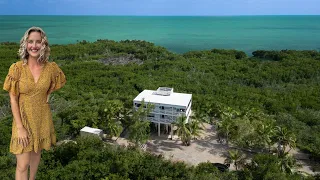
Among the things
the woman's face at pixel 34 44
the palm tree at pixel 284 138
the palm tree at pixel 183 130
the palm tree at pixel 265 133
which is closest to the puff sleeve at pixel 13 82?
the woman's face at pixel 34 44

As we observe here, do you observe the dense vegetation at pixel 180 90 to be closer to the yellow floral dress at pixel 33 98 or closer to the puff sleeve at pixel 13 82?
the yellow floral dress at pixel 33 98

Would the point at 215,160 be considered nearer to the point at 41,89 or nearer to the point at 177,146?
the point at 177,146

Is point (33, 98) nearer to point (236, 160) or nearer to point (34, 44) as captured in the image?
point (34, 44)

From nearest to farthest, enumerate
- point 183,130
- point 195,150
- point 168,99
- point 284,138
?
point 284,138 < point 183,130 < point 195,150 < point 168,99

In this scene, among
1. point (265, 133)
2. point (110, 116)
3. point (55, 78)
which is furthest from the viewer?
point (110, 116)

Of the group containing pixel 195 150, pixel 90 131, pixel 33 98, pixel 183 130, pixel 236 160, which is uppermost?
pixel 33 98

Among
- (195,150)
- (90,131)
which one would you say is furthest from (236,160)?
(90,131)
